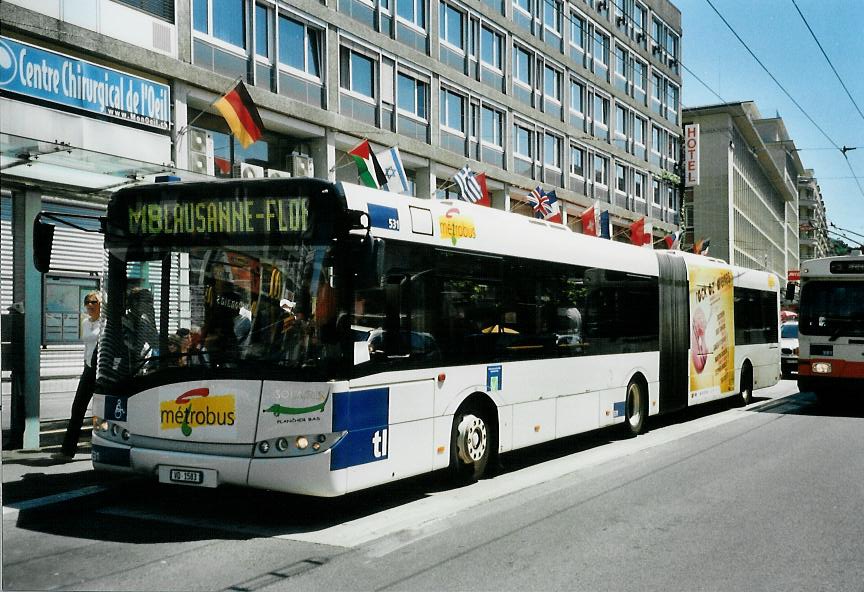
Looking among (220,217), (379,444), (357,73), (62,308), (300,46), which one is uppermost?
(300,46)

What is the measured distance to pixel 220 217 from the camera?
7.57m

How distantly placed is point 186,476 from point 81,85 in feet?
35.3

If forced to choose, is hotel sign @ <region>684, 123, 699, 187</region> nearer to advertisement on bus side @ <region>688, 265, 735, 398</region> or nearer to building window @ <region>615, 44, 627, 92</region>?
building window @ <region>615, 44, 627, 92</region>

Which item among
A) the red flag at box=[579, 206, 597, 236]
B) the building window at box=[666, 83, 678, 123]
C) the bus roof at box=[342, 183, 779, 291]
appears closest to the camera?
the bus roof at box=[342, 183, 779, 291]

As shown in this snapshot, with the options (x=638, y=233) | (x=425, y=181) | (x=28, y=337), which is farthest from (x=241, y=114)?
(x=638, y=233)

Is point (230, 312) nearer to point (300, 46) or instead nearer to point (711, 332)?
point (711, 332)

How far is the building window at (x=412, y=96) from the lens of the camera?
25.6 metres

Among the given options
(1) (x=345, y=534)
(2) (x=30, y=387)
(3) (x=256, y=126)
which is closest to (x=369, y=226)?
(1) (x=345, y=534)

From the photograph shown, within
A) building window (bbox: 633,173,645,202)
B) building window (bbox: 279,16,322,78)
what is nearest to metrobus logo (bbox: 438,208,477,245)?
building window (bbox: 279,16,322,78)

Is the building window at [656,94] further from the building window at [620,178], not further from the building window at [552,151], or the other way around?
the building window at [552,151]

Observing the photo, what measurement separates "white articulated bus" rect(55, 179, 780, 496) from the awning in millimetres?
950

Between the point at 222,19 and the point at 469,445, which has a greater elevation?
the point at 222,19

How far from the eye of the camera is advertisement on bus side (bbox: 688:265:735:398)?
1608cm

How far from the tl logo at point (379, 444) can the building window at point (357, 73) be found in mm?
16773
